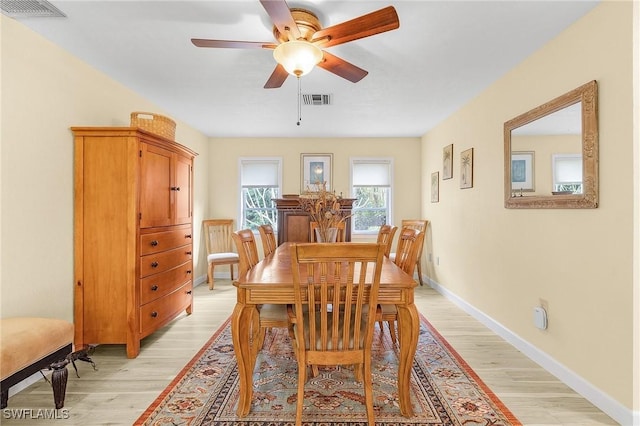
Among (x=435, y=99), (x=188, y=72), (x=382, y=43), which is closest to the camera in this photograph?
(x=382, y=43)

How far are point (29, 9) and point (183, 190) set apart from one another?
1.80 metres

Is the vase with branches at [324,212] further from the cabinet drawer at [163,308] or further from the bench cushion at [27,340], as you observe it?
the bench cushion at [27,340]

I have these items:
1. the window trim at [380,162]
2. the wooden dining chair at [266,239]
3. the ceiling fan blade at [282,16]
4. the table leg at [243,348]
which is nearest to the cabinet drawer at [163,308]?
the wooden dining chair at [266,239]

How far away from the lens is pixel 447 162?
4.38m

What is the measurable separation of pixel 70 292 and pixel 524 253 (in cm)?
381

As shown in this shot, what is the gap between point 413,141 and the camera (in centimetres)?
557

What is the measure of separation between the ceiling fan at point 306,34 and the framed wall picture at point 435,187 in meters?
3.11

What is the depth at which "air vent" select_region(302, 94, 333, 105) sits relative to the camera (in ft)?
11.6

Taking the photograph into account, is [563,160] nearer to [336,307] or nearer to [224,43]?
Result: [336,307]

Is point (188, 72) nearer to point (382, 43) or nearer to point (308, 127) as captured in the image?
point (382, 43)

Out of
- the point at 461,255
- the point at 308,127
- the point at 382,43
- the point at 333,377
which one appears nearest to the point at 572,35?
the point at 382,43

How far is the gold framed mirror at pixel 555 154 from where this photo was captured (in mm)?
2008

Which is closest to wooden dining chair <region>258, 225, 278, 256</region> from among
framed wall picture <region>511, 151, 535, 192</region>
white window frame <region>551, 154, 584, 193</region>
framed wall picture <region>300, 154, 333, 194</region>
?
framed wall picture <region>300, 154, 333, 194</region>

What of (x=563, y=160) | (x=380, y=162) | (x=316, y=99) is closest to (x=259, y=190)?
(x=380, y=162)
